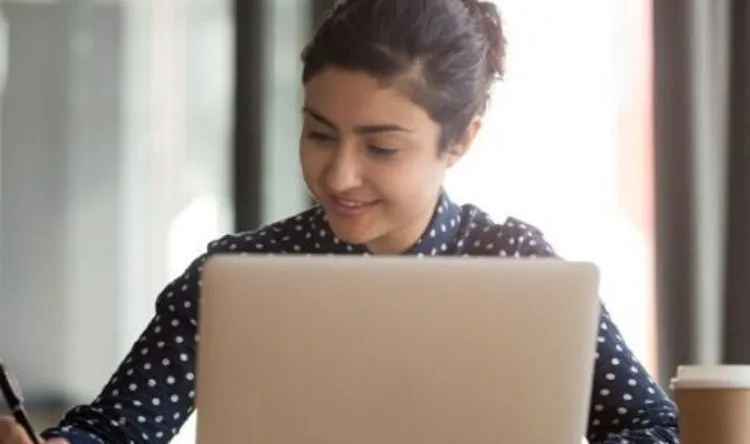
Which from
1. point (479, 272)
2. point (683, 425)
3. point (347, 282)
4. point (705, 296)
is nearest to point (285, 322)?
point (347, 282)

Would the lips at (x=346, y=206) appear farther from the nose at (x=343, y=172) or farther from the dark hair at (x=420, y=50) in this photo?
the dark hair at (x=420, y=50)

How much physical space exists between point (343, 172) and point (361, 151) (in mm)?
47

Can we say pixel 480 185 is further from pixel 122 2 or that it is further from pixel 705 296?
pixel 122 2

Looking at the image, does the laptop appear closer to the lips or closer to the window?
the lips

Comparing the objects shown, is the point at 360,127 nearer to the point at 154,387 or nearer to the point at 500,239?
the point at 500,239

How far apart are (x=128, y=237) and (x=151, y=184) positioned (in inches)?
5.6

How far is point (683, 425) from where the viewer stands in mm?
1284

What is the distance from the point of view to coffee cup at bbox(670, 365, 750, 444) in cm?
126

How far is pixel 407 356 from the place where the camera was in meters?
1.12

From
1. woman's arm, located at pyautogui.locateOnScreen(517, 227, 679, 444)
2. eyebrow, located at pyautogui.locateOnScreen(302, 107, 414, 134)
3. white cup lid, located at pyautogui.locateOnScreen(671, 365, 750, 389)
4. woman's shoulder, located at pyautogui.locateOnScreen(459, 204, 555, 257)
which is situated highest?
eyebrow, located at pyautogui.locateOnScreen(302, 107, 414, 134)

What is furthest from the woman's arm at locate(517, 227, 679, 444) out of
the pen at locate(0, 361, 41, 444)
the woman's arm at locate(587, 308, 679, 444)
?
the pen at locate(0, 361, 41, 444)

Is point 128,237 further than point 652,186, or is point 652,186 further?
point 128,237

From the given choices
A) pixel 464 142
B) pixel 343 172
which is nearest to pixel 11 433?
pixel 343 172

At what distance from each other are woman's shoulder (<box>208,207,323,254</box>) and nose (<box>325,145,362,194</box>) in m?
0.13
